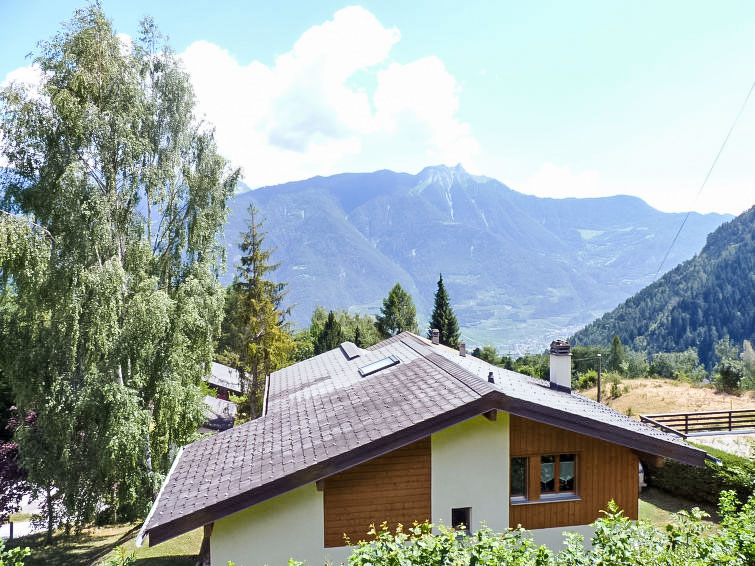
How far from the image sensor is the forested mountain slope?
122000 mm

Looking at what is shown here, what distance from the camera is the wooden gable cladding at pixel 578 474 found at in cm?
923

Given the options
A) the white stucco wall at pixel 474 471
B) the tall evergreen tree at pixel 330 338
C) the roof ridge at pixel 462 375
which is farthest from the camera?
the tall evergreen tree at pixel 330 338

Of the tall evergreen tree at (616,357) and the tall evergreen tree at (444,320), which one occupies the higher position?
the tall evergreen tree at (444,320)

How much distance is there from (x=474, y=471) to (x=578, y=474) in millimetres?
2140

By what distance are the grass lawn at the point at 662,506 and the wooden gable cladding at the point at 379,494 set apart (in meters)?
9.62

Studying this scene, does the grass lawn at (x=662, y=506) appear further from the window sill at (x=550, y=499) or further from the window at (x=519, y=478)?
the window at (x=519, y=478)

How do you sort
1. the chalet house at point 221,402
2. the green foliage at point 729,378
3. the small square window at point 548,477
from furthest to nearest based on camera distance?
1. the green foliage at point 729,378
2. the chalet house at point 221,402
3. the small square window at point 548,477

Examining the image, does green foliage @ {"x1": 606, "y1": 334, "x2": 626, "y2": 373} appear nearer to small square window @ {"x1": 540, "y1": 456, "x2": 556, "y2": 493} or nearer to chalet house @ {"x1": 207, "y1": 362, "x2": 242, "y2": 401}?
chalet house @ {"x1": 207, "y1": 362, "x2": 242, "y2": 401}

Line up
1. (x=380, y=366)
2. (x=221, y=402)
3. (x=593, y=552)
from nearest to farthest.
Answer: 1. (x=593, y=552)
2. (x=380, y=366)
3. (x=221, y=402)

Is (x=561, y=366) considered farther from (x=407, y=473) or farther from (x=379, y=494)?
(x=379, y=494)

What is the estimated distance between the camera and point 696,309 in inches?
5012

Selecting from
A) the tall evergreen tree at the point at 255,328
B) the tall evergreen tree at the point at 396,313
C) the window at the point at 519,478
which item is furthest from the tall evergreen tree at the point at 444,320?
the window at the point at 519,478

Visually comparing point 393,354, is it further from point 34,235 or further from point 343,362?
point 34,235

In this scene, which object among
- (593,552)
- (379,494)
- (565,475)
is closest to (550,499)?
(565,475)
